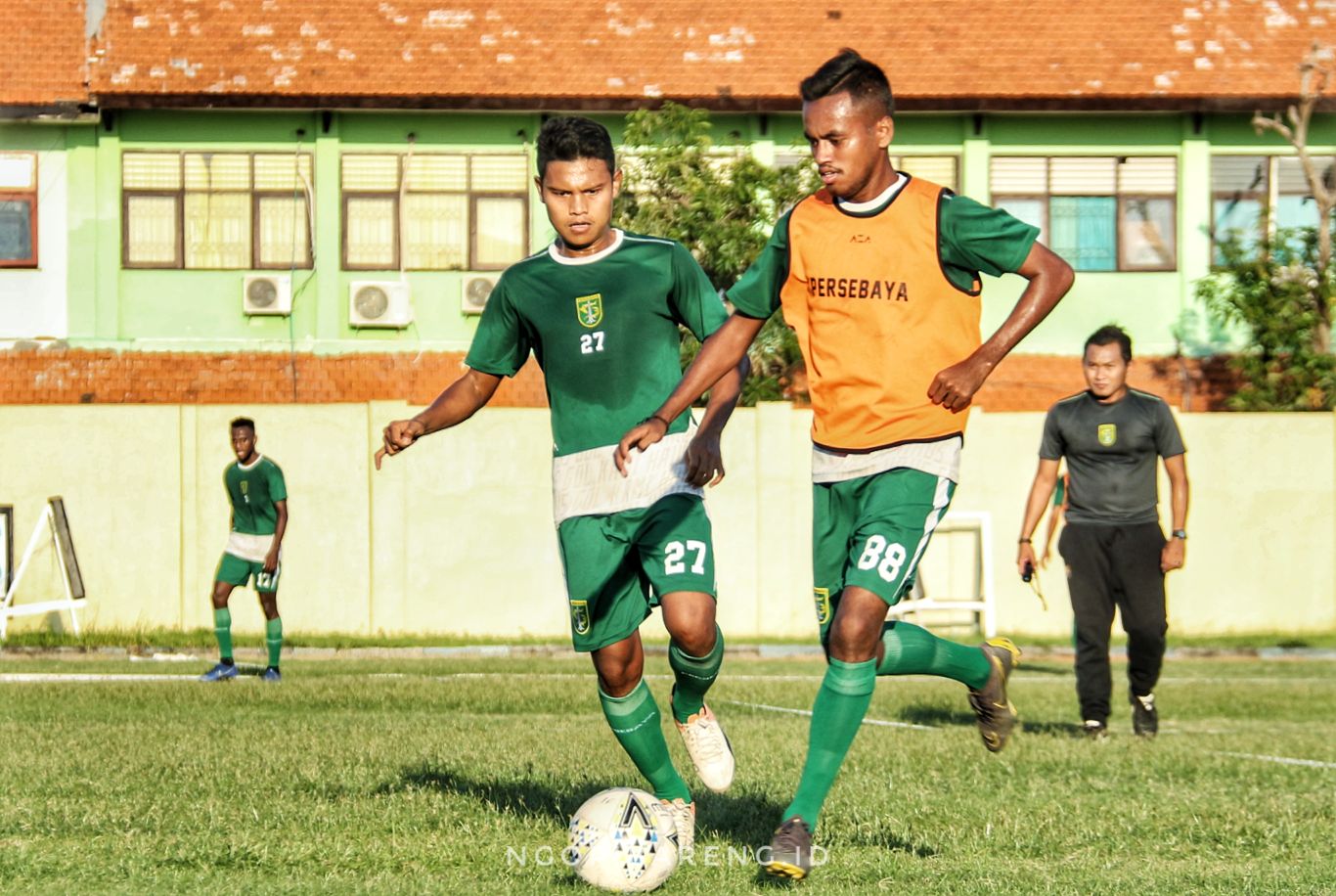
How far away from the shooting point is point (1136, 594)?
12180 mm

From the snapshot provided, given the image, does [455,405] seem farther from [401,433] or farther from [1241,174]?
[1241,174]

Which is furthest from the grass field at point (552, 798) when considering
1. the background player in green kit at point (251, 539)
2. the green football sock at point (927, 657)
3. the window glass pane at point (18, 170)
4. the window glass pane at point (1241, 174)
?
the window glass pane at point (1241, 174)

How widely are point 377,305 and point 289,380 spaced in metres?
1.70

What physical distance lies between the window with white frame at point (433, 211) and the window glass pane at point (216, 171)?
1539mm

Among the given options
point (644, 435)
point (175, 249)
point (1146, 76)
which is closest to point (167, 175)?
point (175, 249)

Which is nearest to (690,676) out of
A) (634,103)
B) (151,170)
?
(634,103)

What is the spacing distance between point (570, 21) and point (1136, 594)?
20393 mm

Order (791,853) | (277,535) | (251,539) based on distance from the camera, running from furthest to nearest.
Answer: (251,539), (277,535), (791,853)

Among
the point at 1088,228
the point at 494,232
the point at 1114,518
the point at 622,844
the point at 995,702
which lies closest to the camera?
the point at 622,844

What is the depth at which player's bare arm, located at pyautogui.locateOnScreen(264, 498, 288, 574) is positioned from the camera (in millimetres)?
17281

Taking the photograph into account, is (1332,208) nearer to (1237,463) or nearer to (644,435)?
(1237,463)

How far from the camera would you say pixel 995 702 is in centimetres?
762

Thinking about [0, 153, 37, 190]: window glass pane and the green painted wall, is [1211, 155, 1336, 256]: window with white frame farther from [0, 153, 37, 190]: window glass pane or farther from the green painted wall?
[0, 153, 37, 190]: window glass pane

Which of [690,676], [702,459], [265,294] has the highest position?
[265,294]
